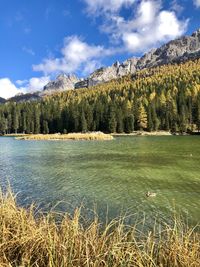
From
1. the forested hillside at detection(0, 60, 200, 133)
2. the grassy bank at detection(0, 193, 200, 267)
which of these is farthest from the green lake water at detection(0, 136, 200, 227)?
the forested hillside at detection(0, 60, 200, 133)

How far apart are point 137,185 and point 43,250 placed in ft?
65.7

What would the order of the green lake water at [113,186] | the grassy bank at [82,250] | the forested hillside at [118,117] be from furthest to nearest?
1. the forested hillside at [118,117]
2. the green lake water at [113,186]
3. the grassy bank at [82,250]

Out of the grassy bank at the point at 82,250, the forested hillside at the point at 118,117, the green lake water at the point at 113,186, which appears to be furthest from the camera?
the forested hillside at the point at 118,117

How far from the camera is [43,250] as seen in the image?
8.88 meters

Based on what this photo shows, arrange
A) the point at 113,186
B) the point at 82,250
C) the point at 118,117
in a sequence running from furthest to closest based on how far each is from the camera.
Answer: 1. the point at 118,117
2. the point at 113,186
3. the point at 82,250

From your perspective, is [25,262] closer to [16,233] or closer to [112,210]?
[16,233]

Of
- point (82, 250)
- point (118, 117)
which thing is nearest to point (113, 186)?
point (82, 250)

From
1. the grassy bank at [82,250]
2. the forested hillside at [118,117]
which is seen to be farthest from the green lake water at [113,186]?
the forested hillside at [118,117]

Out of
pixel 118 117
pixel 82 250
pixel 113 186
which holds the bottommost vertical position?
pixel 113 186

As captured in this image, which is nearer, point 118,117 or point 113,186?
point 113,186

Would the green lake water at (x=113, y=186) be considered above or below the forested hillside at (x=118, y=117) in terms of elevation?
below

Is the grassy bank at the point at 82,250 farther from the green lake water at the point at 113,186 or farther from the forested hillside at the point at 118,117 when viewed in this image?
the forested hillside at the point at 118,117

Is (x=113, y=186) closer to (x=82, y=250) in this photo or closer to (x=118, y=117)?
(x=82, y=250)

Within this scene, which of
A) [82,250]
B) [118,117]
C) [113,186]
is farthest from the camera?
[118,117]
